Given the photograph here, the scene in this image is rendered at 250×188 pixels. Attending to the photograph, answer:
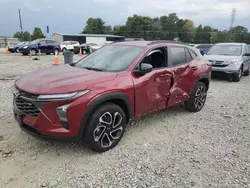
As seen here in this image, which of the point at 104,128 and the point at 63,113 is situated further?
the point at 104,128

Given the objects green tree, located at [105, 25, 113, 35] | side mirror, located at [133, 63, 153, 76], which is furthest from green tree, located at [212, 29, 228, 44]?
side mirror, located at [133, 63, 153, 76]

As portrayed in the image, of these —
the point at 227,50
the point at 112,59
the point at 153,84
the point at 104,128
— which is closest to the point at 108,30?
the point at 227,50

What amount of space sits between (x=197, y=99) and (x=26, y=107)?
153 inches

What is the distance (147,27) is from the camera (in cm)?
7375

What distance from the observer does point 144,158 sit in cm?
340

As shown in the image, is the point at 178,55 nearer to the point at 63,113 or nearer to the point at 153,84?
the point at 153,84

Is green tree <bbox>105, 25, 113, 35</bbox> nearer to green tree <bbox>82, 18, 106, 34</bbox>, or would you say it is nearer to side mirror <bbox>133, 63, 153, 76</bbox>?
green tree <bbox>82, 18, 106, 34</bbox>

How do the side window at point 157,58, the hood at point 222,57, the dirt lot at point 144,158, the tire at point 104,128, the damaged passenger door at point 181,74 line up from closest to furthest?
the dirt lot at point 144,158
the tire at point 104,128
the side window at point 157,58
the damaged passenger door at point 181,74
the hood at point 222,57

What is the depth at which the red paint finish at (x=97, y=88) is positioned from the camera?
2992 millimetres

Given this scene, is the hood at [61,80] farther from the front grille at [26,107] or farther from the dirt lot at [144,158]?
the dirt lot at [144,158]

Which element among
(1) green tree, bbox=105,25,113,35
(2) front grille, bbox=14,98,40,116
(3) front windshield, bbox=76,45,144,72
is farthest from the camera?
(1) green tree, bbox=105,25,113,35

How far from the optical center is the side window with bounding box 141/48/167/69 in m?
4.12

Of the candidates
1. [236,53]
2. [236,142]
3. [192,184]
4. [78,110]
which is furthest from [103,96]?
→ [236,53]

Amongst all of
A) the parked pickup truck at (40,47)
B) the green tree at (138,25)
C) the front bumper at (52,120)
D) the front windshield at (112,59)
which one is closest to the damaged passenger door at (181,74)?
the front windshield at (112,59)
